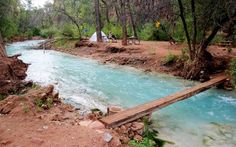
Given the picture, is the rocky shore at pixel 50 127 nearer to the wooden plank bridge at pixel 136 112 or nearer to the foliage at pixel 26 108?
the foliage at pixel 26 108

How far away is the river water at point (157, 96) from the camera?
6449 mm

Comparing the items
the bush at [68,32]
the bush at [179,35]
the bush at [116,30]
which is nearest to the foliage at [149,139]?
the bush at [179,35]

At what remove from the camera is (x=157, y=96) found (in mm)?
9414

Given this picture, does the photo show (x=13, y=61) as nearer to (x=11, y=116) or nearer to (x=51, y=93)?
(x=51, y=93)

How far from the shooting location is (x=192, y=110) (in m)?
8.16

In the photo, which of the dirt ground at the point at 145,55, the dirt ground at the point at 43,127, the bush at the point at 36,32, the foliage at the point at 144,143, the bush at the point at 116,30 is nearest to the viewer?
the dirt ground at the point at 43,127

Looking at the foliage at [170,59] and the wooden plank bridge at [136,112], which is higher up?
the foliage at [170,59]

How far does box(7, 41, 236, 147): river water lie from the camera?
645 centimetres

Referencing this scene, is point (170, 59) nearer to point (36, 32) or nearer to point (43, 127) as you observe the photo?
point (43, 127)

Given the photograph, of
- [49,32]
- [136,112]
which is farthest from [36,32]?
[136,112]

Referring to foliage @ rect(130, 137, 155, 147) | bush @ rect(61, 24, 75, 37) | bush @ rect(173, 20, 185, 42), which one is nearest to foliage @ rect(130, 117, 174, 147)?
→ foliage @ rect(130, 137, 155, 147)

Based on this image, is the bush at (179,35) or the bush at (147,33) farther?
the bush at (147,33)

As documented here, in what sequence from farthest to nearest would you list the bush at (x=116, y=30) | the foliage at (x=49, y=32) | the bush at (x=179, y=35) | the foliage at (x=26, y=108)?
the foliage at (x=49, y=32)
the bush at (x=116, y=30)
the bush at (x=179, y=35)
the foliage at (x=26, y=108)

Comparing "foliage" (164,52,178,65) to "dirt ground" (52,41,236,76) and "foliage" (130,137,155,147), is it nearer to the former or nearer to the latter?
"dirt ground" (52,41,236,76)
